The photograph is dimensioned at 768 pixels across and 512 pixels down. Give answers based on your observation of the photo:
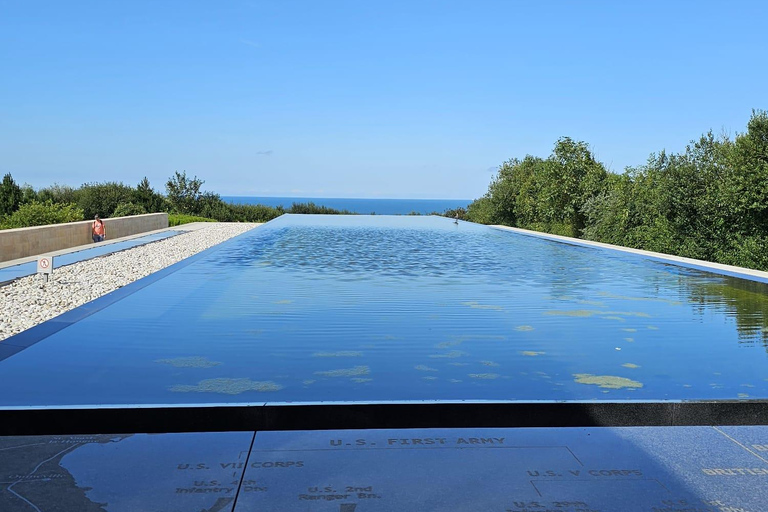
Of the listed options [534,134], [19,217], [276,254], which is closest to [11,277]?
[276,254]

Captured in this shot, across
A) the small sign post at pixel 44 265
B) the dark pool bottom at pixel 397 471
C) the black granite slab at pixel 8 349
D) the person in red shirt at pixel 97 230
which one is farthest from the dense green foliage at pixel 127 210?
the dark pool bottom at pixel 397 471

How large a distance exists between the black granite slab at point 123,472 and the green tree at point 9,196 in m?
21.0

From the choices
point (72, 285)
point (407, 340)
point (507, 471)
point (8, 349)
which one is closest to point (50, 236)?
point (72, 285)

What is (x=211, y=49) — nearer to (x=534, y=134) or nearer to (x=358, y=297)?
(x=534, y=134)

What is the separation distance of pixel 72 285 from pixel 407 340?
575cm

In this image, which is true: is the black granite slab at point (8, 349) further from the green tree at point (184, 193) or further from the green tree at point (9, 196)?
the green tree at point (184, 193)

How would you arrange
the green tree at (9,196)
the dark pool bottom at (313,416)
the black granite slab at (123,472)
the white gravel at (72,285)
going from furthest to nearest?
the green tree at (9,196) < the white gravel at (72,285) < the dark pool bottom at (313,416) < the black granite slab at (123,472)

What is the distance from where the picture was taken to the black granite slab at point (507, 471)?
8.09 feet

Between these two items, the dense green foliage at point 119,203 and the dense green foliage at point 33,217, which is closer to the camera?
the dense green foliage at point 33,217

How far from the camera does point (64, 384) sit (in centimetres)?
412

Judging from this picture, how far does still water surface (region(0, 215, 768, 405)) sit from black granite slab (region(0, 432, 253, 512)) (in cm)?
71

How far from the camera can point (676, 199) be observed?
1538 centimetres

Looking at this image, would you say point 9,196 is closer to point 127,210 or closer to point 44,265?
point 127,210

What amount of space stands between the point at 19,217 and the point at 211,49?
988cm
